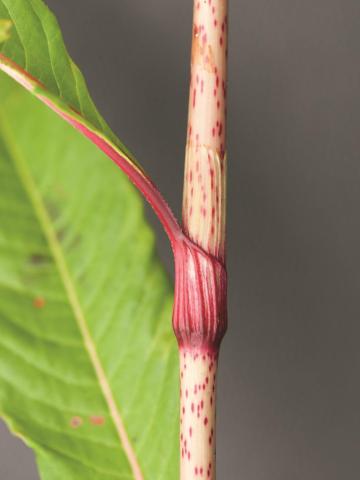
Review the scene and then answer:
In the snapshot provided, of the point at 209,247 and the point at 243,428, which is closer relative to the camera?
the point at 209,247

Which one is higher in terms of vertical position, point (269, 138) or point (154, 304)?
point (269, 138)

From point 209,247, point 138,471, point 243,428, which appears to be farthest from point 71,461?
point 243,428

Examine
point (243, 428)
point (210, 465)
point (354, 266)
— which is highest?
point (354, 266)

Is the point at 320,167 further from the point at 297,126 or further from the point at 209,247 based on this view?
the point at 209,247

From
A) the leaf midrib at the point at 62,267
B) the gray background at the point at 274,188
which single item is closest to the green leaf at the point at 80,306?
the leaf midrib at the point at 62,267

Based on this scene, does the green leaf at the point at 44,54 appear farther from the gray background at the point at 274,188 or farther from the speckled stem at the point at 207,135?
the gray background at the point at 274,188

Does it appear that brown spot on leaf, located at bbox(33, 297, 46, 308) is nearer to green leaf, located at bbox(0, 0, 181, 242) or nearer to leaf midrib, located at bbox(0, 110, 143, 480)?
leaf midrib, located at bbox(0, 110, 143, 480)

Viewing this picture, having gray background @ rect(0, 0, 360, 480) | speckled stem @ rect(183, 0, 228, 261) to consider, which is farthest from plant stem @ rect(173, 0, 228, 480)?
gray background @ rect(0, 0, 360, 480)
